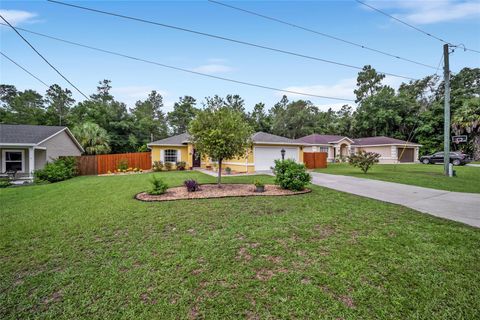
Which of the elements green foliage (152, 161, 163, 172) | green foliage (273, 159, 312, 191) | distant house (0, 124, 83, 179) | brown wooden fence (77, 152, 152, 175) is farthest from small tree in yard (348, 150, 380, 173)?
distant house (0, 124, 83, 179)

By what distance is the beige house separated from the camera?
28.8m

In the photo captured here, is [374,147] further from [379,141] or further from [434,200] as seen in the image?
[434,200]

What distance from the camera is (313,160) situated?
65.4ft

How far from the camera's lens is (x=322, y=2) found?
9.04 meters

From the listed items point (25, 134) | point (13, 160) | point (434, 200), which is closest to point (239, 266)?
point (434, 200)

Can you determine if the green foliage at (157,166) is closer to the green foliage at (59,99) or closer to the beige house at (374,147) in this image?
the beige house at (374,147)

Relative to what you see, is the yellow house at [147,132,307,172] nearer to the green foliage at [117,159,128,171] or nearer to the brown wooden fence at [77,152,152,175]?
the brown wooden fence at [77,152,152,175]

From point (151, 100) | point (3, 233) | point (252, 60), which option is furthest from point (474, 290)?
point (151, 100)

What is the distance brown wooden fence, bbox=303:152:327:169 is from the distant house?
19.7 m

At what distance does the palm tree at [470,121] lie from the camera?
25.4m

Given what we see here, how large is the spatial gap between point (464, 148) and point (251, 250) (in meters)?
38.0

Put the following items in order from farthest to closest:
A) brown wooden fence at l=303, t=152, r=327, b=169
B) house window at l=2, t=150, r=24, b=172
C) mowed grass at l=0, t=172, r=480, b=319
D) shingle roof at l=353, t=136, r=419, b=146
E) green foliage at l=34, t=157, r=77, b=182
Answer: shingle roof at l=353, t=136, r=419, b=146 → brown wooden fence at l=303, t=152, r=327, b=169 → house window at l=2, t=150, r=24, b=172 → green foliage at l=34, t=157, r=77, b=182 → mowed grass at l=0, t=172, r=480, b=319

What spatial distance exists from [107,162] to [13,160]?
5563mm

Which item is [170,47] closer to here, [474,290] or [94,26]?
[94,26]
